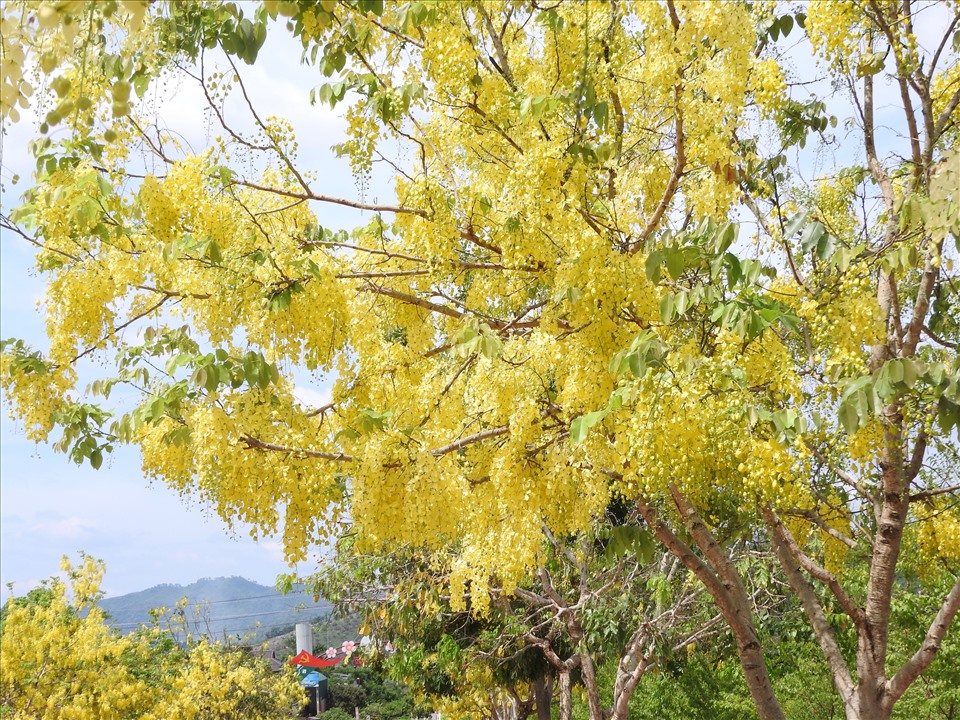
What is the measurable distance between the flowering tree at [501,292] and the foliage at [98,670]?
440 centimetres

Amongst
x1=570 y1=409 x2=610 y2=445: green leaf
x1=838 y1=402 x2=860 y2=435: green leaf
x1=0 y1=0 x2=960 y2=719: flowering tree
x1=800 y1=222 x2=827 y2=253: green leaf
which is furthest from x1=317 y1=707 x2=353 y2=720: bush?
x1=838 y1=402 x2=860 y2=435: green leaf

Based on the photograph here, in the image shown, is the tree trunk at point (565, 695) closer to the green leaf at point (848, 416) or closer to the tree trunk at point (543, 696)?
the tree trunk at point (543, 696)

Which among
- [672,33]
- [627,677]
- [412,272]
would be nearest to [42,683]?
[627,677]

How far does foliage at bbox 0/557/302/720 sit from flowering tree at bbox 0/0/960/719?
4402mm

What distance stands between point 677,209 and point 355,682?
1641 cm

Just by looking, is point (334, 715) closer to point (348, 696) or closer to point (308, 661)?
point (308, 661)

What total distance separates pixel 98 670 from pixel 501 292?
19.1ft

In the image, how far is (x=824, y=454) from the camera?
436cm

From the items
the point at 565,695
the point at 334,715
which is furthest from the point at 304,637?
the point at 565,695

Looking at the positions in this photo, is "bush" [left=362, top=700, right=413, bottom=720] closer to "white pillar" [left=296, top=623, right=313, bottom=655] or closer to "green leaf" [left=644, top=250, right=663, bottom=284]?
"white pillar" [left=296, top=623, right=313, bottom=655]

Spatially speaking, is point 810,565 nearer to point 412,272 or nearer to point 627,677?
point 412,272

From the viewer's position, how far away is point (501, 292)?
3.73 metres

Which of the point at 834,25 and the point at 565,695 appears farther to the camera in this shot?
the point at 565,695

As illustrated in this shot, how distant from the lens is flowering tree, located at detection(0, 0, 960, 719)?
2.92m
